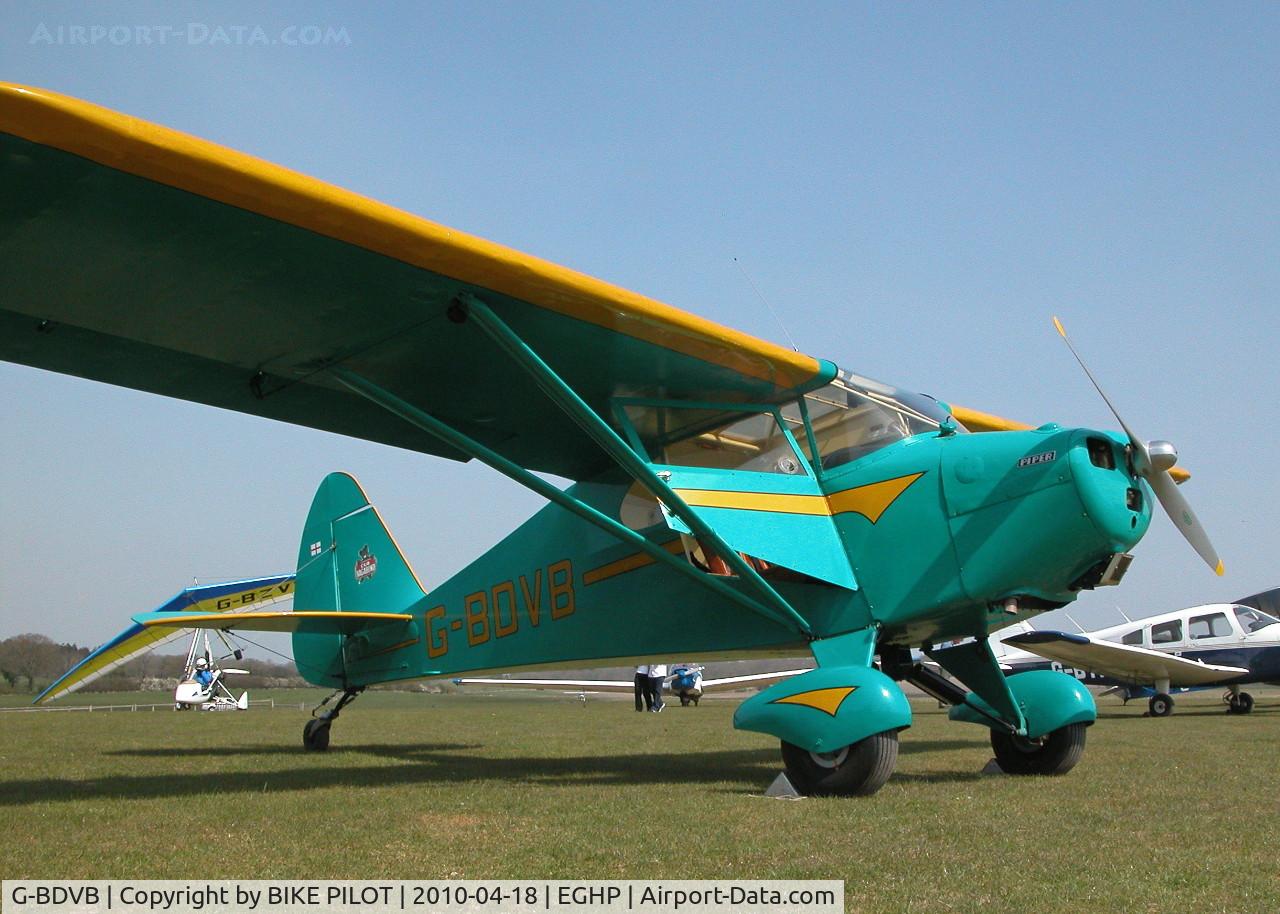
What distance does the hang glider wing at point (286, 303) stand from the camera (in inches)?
193

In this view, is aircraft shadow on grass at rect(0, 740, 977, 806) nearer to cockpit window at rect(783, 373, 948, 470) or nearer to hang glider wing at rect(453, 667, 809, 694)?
cockpit window at rect(783, 373, 948, 470)

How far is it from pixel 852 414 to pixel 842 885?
439 centimetres

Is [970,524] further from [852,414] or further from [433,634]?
[433,634]

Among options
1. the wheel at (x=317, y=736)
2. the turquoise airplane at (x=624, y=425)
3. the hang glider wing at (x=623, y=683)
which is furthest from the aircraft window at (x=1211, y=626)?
the wheel at (x=317, y=736)

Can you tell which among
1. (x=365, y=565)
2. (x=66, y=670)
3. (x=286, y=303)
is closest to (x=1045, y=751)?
(x=286, y=303)

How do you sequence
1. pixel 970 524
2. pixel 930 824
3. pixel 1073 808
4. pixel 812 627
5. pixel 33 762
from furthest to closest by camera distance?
1. pixel 33 762
2. pixel 812 627
3. pixel 970 524
4. pixel 1073 808
5. pixel 930 824

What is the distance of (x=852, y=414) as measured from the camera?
7.46 meters

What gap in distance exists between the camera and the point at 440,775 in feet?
25.8

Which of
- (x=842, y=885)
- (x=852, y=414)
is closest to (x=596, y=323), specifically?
(x=852, y=414)

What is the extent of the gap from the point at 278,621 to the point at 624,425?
4123 millimetres

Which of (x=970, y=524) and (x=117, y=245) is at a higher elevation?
(x=117, y=245)

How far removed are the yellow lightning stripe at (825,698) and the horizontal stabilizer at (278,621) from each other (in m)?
4.34

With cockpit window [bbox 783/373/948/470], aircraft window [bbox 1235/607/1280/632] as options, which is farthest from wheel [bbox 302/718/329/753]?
aircraft window [bbox 1235/607/1280/632]

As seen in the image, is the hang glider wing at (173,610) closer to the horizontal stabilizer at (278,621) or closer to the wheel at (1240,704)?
the horizontal stabilizer at (278,621)
